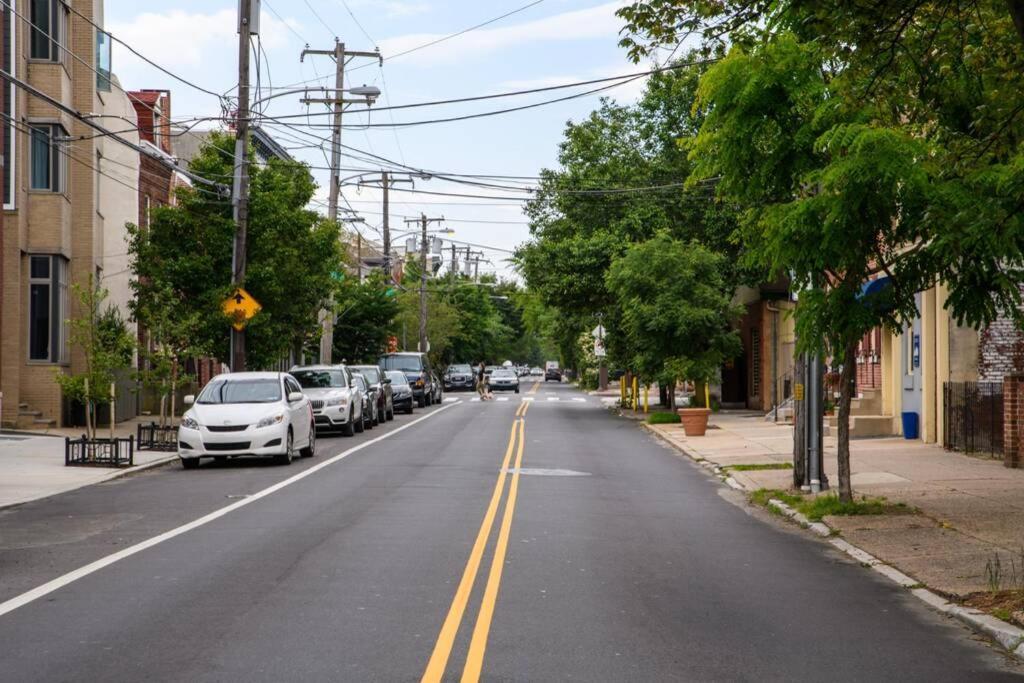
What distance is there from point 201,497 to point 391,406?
22019mm

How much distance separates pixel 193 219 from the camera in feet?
97.8

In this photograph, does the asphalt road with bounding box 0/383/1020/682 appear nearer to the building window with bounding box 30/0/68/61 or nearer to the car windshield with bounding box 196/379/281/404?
the car windshield with bounding box 196/379/281/404

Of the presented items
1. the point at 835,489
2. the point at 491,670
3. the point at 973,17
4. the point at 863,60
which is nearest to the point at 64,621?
the point at 491,670

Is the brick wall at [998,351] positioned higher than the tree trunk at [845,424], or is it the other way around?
the brick wall at [998,351]

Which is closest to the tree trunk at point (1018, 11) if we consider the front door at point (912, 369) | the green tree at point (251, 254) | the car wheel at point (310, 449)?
the car wheel at point (310, 449)

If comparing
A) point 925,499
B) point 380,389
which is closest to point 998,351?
point 925,499

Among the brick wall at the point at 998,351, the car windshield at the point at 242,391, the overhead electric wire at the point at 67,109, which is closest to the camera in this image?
the overhead electric wire at the point at 67,109

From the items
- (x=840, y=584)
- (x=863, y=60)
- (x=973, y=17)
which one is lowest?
(x=840, y=584)

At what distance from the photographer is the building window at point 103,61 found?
112 feet

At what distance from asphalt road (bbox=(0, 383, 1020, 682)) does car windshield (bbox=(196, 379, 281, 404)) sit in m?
4.23

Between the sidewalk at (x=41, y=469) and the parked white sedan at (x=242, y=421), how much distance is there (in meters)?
1.14

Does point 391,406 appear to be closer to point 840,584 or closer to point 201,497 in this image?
point 201,497

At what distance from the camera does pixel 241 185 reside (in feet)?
94.5

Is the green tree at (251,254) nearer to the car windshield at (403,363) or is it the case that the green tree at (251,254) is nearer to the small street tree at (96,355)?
the small street tree at (96,355)
